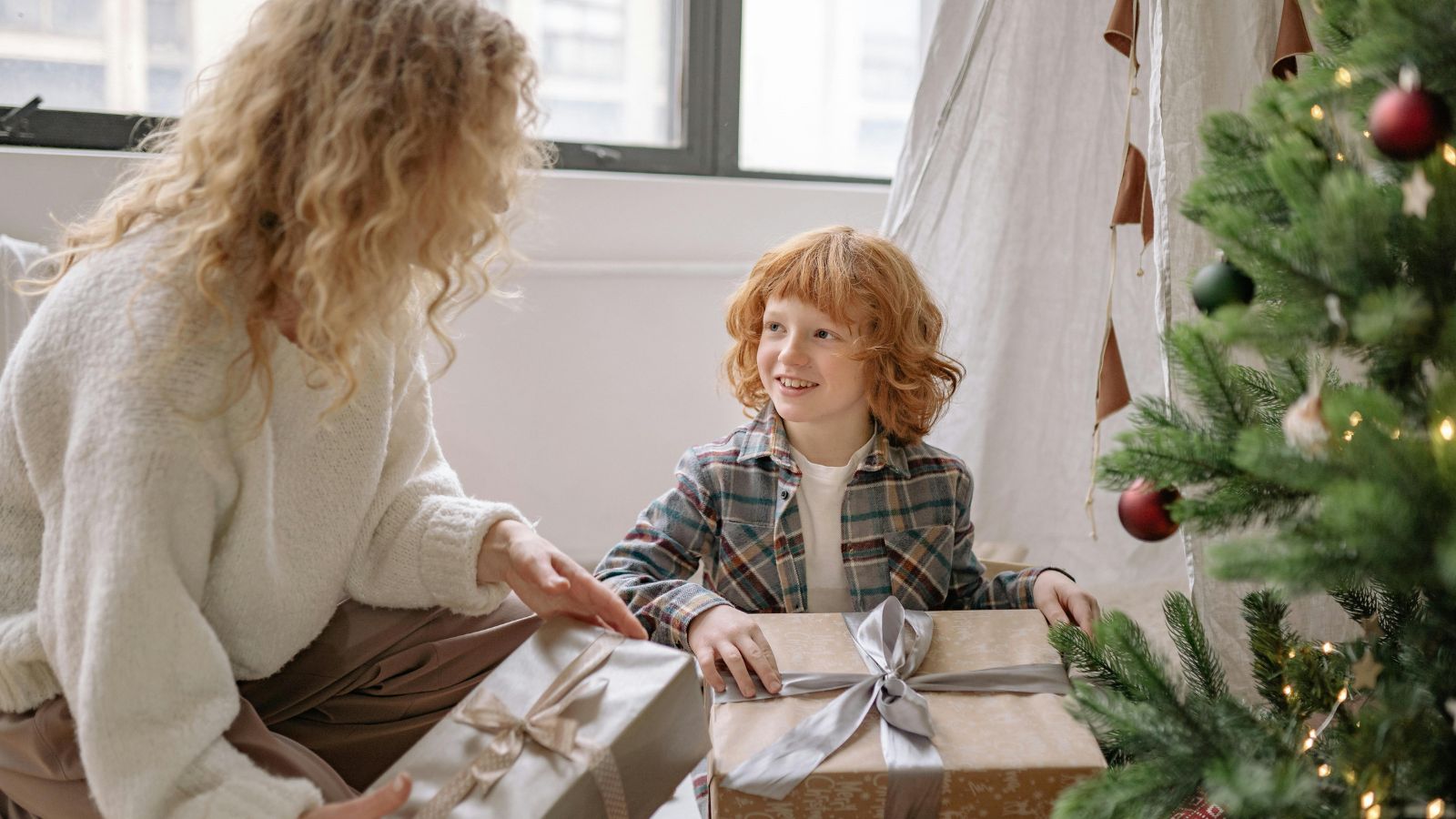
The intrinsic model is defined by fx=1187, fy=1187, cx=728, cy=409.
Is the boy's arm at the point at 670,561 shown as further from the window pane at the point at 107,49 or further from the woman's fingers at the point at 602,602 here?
the window pane at the point at 107,49

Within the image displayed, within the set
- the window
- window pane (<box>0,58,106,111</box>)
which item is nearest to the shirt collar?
the window

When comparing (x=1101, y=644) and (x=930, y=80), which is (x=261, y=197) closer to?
(x=1101, y=644)

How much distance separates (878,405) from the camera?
135 centimetres

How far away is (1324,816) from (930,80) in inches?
46.5

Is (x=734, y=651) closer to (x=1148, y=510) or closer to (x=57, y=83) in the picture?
(x=1148, y=510)

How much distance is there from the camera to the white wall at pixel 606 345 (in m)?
1.90

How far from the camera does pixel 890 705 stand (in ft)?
3.30

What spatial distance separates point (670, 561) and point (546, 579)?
321 millimetres

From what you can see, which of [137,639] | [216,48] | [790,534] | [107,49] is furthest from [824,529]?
[107,49]

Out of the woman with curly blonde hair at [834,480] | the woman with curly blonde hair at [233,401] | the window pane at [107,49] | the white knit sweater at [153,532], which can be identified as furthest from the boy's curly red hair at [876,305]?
the window pane at [107,49]

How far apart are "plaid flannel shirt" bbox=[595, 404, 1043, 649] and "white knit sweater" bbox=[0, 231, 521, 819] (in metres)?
0.38

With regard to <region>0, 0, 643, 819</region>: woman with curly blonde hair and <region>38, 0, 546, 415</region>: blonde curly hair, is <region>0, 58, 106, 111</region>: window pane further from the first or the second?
<region>38, 0, 546, 415</region>: blonde curly hair

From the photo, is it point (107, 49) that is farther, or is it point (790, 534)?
point (107, 49)

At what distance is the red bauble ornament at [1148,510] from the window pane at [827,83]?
54.8 inches
